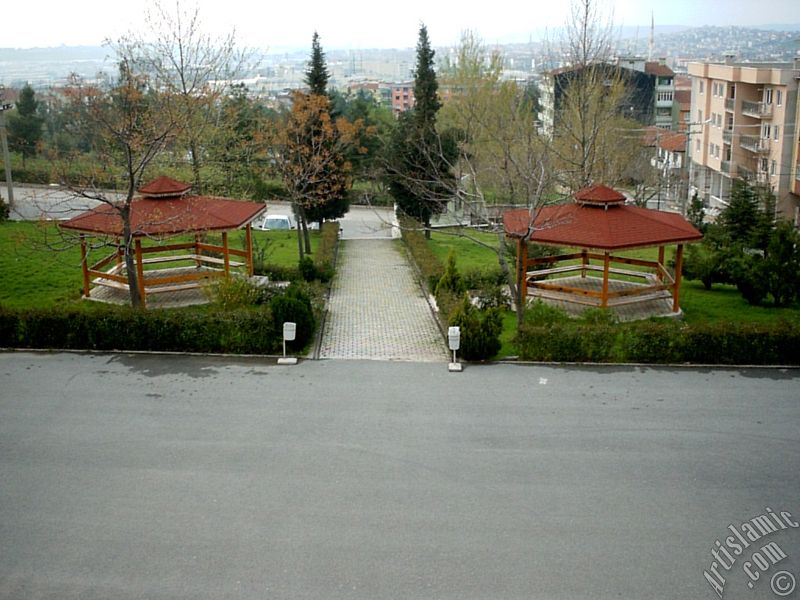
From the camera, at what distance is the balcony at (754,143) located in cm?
4500

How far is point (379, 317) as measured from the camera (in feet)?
58.6

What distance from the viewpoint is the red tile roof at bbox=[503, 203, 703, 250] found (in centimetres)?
1664

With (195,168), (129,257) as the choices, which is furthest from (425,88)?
(129,257)

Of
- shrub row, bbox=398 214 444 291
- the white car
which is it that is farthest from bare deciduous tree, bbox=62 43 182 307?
the white car

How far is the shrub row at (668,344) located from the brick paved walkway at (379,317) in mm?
1857

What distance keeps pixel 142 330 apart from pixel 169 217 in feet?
11.8

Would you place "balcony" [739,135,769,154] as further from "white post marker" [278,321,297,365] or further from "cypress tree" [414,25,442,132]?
"white post marker" [278,321,297,365]

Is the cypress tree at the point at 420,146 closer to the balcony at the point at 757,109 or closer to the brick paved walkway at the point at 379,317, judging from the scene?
the brick paved walkway at the point at 379,317

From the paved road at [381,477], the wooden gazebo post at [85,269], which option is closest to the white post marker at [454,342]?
the paved road at [381,477]

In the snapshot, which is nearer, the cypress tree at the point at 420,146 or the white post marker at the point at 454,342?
the white post marker at the point at 454,342

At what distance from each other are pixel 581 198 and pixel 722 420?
7.12 metres

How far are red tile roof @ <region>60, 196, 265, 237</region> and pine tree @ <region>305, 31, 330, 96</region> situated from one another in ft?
44.6

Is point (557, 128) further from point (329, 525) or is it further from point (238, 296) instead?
point (329, 525)

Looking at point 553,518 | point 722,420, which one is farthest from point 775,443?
point 553,518
